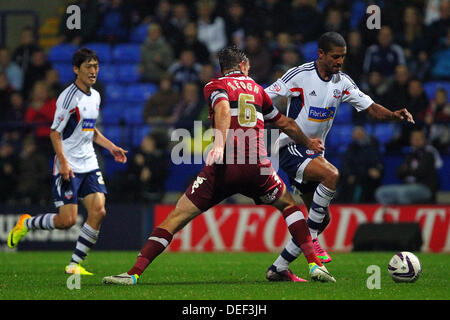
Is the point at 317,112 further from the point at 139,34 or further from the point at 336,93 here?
the point at 139,34

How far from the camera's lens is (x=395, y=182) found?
1647cm

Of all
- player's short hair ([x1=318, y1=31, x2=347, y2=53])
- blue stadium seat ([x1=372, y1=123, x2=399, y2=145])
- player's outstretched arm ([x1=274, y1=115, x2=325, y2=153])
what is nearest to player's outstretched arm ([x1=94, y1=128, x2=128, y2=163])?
player's outstretched arm ([x1=274, y1=115, x2=325, y2=153])

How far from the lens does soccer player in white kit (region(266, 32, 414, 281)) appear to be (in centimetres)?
932

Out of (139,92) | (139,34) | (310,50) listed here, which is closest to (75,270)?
(139,92)

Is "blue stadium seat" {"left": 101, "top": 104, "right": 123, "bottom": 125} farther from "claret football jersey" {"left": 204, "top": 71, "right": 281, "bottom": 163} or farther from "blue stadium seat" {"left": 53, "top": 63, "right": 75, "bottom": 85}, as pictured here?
"claret football jersey" {"left": 204, "top": 71, "right": 281, "bottom": 163}

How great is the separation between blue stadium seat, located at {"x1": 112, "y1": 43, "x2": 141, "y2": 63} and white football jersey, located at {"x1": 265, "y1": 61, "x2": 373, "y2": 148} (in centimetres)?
1108

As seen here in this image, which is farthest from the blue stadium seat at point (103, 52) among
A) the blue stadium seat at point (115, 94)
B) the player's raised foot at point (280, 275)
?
the player's raised foot at point (280, 275)

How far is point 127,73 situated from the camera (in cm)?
2019

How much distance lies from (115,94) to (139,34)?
6.80 ft

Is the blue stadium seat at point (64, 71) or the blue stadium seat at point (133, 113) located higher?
the blue stadium seat at point (64, 71)

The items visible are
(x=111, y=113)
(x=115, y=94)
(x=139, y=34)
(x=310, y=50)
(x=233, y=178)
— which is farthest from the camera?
(x=139, y=34)

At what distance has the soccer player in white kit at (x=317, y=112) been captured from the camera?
9320 mm

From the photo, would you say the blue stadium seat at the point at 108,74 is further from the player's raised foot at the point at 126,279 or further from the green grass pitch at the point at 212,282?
the player's raised foot at the point at 126,279

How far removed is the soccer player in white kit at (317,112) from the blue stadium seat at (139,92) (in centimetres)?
992
